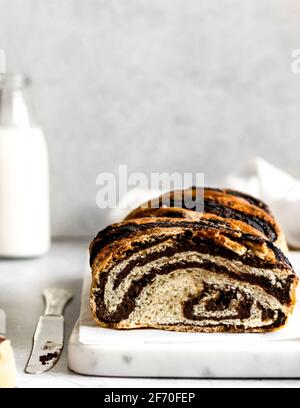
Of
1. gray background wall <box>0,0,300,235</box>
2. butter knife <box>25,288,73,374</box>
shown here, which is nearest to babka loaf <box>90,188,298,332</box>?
butter knife <box>25,288,73,374</box>

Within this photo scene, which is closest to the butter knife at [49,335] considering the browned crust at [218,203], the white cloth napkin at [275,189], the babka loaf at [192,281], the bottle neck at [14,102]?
the babka loaf at [192,281]

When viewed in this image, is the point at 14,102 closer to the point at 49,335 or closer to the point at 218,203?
the point at 218,203

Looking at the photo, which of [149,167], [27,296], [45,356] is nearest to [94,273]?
[45,356]

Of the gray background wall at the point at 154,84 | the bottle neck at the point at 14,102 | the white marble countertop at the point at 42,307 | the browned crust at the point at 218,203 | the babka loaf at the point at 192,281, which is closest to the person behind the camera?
the white marble countertop at the point at 42,307

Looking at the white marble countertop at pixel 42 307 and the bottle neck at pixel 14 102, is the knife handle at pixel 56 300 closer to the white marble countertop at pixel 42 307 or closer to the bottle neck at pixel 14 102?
the white marble countertop at pixel 42 307

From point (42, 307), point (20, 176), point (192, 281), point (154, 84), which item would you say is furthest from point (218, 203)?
point (154, 84)
